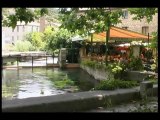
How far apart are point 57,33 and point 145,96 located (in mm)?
Answer: 26159

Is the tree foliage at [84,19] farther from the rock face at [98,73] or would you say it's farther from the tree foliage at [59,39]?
the tree foliage at [59,39]

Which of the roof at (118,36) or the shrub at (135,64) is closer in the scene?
the shrub at (135,64)

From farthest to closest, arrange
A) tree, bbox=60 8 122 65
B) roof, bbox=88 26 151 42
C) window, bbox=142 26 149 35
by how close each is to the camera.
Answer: window, bbox=142 26 149 35 < roof, bbox=88 26 151 42 < tree, bbox=60 8 122 65

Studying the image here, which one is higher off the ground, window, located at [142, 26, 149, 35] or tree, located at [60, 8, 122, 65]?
window, located at [142, 26, 149, 35]

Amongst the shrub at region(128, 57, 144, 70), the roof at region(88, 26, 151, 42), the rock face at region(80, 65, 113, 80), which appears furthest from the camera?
the roof at region(88, 26, 151, 42)

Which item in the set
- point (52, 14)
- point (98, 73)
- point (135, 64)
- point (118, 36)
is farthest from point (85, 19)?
point (118, 36)

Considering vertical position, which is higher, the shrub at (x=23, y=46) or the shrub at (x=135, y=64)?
the shrub at (x=23, y=46)

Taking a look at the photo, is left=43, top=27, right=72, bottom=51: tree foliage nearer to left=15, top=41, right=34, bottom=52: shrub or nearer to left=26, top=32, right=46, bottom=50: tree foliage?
left=26, top=32, right=46, bottom=50: tree foliage

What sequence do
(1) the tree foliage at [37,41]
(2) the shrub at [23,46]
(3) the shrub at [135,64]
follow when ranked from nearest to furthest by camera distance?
(3) the shrub at [135,64] < (2) the shrub at [23,46] < (1) the tree foliage at [37,41]

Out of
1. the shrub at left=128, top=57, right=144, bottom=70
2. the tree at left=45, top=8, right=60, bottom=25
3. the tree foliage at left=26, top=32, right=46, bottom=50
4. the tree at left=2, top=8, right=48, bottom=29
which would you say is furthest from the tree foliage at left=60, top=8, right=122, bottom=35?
the tree foliage at left=26, top=32, right=46, bottom=50

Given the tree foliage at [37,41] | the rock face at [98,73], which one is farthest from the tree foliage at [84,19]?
the tree foliage at [37,41]

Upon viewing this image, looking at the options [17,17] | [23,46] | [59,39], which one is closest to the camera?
[17,17]

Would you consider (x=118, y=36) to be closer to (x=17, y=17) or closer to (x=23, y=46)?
(x=17, y=17)

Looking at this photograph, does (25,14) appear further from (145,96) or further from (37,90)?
(37,90)
